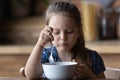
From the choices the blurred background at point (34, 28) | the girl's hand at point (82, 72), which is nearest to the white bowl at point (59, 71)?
the girl's hand at point (82, 72)

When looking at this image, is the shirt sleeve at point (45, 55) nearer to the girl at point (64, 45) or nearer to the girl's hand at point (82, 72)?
the girl at point (64, 45)

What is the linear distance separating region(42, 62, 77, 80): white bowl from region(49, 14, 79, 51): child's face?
4.0 inches

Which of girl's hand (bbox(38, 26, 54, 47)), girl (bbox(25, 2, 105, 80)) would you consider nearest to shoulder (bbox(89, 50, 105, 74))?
girl (bbox(25, 2, 105, 80))

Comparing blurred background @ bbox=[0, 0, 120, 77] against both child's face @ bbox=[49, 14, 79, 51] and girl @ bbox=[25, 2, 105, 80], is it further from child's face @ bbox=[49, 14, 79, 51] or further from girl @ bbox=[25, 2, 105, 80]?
child's face @ bbox=[49, 14, 79, 51]

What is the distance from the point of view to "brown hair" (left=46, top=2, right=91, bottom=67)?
4.29ft

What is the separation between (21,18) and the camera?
10.4 ft

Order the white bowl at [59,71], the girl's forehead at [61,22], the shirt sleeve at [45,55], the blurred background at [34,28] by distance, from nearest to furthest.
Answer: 1. the white bowl at [59,71]
2. the girl's forehead at [61,22]
3. the shirt sleeve at [45,55]
4. the blurred background at [34,28]

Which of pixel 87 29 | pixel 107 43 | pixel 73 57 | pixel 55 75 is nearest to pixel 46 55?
pixel 73 57

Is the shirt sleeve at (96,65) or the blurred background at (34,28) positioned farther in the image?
the blurred background at (34,28)

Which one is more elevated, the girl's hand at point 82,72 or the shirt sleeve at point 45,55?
the shirt sleeve at point 45,55

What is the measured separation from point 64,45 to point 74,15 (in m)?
0.12

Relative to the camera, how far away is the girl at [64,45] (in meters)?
1.20

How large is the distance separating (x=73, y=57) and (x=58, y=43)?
0.43 feet

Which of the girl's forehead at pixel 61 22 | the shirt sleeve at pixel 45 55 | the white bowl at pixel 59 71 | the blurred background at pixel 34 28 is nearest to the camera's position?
the white bowl at pixel 59 71
